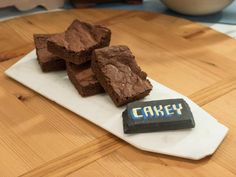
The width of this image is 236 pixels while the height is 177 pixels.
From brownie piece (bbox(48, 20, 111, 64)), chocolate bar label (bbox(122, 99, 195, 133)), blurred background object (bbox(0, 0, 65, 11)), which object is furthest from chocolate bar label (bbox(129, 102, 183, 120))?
blurred background object (bbox(0, 0, 65, 11))

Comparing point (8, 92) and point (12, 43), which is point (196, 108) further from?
point (12, 43)

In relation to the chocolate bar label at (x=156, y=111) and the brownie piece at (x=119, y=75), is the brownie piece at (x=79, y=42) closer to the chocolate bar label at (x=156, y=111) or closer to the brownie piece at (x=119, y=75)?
the brownie piece at (x=119, y=75)

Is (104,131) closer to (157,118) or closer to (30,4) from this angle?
(157,118)

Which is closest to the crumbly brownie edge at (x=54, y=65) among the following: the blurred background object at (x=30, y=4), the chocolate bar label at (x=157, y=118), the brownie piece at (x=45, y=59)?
the brownie piece at (x=45, y=59)

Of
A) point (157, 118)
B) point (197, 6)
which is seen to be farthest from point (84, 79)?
point (197, 6)

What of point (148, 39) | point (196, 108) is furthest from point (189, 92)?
point (148, 39)

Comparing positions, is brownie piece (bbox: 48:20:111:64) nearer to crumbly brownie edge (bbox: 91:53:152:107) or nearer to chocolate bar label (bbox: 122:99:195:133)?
crumbly brownie edge (bbox: 91:53:152:107)
